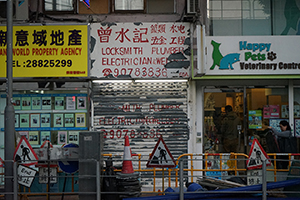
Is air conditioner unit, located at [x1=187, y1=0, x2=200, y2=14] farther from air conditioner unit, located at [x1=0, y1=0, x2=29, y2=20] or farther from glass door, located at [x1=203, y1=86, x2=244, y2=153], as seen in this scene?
air conditioner unit, located at [x1=0, y1=0, x2=29, y2=20]

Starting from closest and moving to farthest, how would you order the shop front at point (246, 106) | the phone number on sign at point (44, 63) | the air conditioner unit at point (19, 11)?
the phone number on sign at point (44, 63), the air conditioner unit at point (19, 11), the shop front at point (246, 106)

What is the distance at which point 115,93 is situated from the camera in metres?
12.3

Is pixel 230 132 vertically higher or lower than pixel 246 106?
lower

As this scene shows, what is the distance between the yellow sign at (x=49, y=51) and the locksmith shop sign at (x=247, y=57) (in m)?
3.86

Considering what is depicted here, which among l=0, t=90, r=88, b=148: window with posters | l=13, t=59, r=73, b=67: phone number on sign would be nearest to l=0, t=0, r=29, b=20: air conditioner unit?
l=13, t=59, r=73, b=67: phone number on sign

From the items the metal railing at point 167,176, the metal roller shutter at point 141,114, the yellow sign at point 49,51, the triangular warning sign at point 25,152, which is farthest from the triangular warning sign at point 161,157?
the yellow sign at point 49,51

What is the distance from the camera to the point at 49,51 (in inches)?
465

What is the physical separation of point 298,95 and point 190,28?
408 cm

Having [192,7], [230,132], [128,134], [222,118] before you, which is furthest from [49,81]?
[230,132]

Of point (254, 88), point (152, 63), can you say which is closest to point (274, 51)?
point (254, 88)

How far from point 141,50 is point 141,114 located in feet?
6.46

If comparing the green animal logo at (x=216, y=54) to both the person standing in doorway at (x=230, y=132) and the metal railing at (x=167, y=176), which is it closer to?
the person standing in doorway at (x=230, y=132)

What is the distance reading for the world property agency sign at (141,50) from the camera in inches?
473

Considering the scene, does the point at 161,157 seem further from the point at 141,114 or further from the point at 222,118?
the point at 222,118
